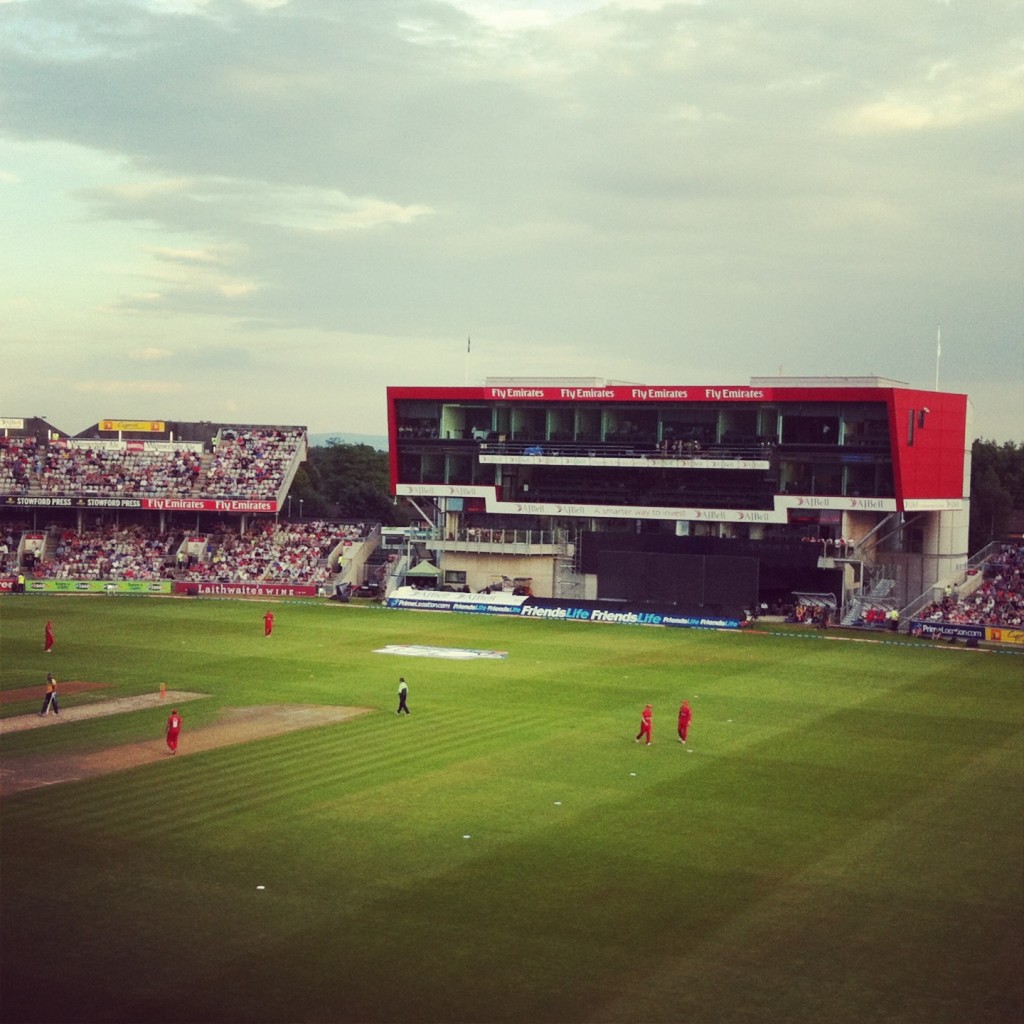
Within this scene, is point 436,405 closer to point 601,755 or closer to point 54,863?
point 601,755

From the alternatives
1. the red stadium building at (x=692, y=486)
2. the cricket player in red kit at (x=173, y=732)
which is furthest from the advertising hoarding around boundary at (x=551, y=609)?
the cricket player in red kit at (x=173, y=732)

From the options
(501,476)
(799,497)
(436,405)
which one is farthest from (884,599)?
(436,405)

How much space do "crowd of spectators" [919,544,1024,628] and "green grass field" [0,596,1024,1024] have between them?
69.2 feet

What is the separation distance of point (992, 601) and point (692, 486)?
17864mm

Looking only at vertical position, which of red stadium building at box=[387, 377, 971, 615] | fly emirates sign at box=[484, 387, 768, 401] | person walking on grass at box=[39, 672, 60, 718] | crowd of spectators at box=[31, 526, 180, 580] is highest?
fly emirates sign at box=[484, 387, 768, 401]

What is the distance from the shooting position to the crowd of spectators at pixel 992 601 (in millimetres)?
67438

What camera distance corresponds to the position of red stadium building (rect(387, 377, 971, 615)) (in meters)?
73.0

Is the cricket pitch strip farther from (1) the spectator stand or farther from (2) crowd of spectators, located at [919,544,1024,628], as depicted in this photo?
(2) crowd of spectators, located at [919,544,1024,628]

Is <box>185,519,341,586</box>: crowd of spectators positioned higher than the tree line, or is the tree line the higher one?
the tree line

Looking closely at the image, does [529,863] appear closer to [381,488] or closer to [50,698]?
[50,698]

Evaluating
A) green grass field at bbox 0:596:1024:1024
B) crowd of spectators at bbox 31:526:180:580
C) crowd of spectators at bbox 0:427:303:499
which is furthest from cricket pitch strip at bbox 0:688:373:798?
crowd of spectators at bbox 0:427:303:499

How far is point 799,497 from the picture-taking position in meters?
73.9

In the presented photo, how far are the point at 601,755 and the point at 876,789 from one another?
7083 millimetres

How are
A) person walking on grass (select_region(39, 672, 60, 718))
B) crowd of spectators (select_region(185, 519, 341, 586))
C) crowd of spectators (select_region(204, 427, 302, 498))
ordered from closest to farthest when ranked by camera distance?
person walking on grass (select_region(39, 672, 60, 718)) < crowd of spectators (select_region(185, 519, 341, 586)) < crowd of spectators (select_region(204, 427, 302, 498))
